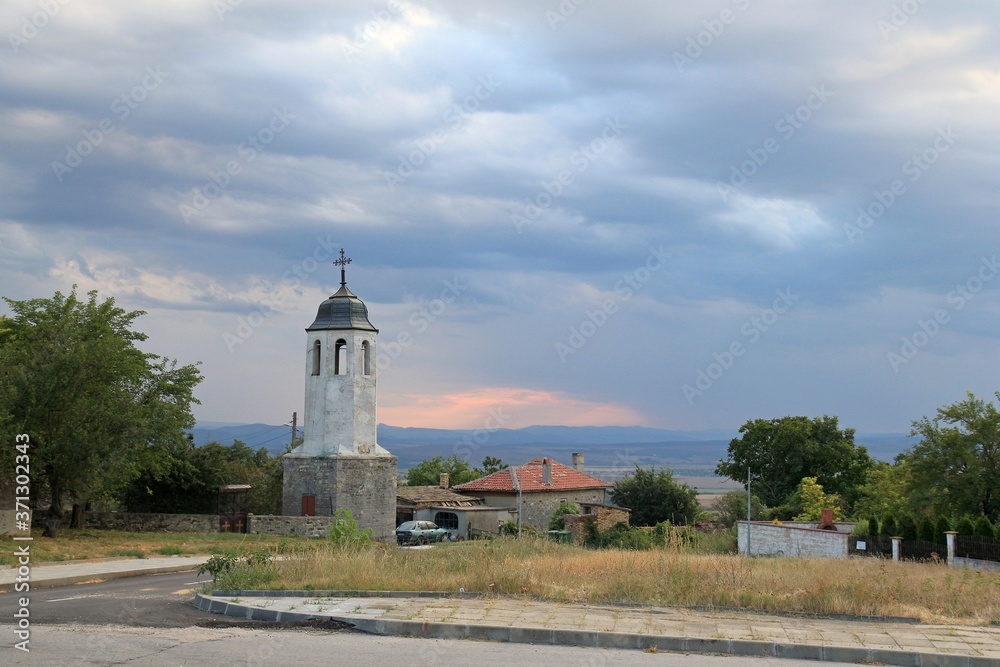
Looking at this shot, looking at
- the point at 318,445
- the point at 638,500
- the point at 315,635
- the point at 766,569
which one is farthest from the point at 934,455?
the point at 315,635

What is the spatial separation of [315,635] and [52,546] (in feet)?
65.4

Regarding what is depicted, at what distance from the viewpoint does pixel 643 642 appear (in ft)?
36.9

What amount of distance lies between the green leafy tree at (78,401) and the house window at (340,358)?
9.38 m

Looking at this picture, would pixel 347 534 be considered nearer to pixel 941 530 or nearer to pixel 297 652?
pixel 297 652

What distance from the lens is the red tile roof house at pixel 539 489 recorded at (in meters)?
54.9

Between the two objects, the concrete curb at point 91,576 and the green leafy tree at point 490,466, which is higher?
the green leafy tree at point 490,466

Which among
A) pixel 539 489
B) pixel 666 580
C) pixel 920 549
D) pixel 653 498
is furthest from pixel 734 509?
pixel 666 580

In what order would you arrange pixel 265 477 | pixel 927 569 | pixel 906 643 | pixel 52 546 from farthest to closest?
pixel 265 477
pixel 52 546
pixel 927 569
pixel 906 643

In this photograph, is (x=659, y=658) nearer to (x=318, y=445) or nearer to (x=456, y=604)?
(x=456, y=604)

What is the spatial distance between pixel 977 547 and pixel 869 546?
4.33m

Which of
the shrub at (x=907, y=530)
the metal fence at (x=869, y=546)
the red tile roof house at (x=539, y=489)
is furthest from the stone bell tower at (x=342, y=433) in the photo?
the shrub at (x=907, y=530)

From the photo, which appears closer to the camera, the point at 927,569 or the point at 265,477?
the point at 927,569

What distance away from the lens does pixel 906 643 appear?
11242 mm

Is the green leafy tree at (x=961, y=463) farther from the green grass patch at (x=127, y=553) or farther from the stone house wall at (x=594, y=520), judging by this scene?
the green grass patch at (x=127, y=553)
